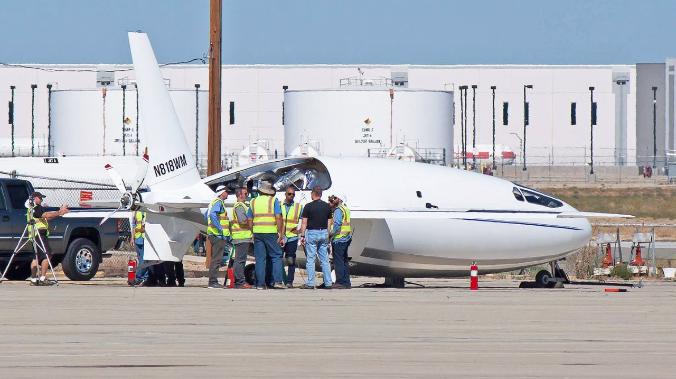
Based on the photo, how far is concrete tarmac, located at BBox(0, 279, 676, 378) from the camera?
1370 centimetres

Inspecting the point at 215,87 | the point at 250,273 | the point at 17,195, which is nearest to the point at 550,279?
the point at 250,273

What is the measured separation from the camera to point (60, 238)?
3042 cm

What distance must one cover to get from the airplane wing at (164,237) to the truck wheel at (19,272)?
18.7 feet

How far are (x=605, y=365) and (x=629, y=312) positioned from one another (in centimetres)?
629

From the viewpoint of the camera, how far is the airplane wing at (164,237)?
2528 cm

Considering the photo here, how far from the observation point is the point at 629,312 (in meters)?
20.1

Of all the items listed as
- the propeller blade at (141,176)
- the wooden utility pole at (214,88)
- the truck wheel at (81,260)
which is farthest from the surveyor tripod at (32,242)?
the wooden utility pole at (214,88)

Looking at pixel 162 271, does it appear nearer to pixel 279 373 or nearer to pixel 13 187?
pixel 13 187

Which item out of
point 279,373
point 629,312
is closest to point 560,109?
point 629,312

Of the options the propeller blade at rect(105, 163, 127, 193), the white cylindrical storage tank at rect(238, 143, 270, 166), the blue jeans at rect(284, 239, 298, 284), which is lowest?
the blue jeans at rect(284, 239, 298, 284)

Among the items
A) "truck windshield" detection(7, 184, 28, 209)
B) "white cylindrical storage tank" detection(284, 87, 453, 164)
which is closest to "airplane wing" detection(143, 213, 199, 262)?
"truck windshield" detection(7, 184, 28, 209)

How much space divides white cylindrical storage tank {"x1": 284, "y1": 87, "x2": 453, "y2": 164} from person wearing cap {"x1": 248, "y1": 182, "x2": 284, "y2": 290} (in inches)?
2719

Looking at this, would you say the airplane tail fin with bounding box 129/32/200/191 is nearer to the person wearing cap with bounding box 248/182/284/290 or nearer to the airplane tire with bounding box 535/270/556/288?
the person wearing cap with bounding box 248/182/284/290

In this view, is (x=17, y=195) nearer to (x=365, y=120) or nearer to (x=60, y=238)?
(x=60, y=238)
